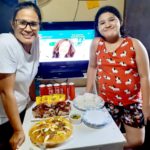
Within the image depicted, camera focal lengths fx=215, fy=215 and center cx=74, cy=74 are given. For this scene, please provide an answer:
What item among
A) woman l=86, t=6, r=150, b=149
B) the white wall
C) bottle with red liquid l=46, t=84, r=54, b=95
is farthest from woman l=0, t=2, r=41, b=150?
the white wall

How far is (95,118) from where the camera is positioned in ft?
4.10

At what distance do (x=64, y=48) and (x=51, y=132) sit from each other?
2.72ft

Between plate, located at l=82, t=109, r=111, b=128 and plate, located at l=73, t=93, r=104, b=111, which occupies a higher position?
plate, located at l=73, t=93, r=104, b=111

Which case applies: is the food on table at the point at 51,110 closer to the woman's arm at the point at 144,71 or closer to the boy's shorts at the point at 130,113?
the boy's shorts at the point at 130,113

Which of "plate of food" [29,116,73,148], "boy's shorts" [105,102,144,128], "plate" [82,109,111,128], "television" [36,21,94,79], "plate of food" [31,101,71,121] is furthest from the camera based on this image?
"television" [36,21,94,79]

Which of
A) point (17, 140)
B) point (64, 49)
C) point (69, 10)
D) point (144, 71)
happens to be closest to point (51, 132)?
point (17, 140)

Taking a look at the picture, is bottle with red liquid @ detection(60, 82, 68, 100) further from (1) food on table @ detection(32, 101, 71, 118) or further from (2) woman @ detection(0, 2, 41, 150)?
(2) woman @ detection(0, 2, 41, 150)

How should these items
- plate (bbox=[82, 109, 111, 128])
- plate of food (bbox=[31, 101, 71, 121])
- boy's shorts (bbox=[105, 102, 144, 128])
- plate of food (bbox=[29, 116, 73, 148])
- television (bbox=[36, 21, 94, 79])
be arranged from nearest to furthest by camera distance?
1. plate of food (bbox=[29, 116, 73, 148])
2. plate (bbox=[82, 109, 111, 128])
3. plate of food (bbox=[31, 101, 71, 121])
4. boy's shorts (bbox=[105, 102, 144, 128])
5. television (bbox=[36, 21, 94, 79])

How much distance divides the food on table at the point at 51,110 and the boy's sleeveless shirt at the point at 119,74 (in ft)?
1.01

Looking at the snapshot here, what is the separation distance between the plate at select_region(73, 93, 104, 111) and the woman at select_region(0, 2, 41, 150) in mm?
350

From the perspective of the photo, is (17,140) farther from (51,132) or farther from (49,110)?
(49,110)

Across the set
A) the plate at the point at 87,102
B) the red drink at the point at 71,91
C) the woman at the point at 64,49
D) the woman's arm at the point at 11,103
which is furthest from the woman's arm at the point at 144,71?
the woman's arm at the point at 11,103

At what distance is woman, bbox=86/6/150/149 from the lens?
1.36 metres

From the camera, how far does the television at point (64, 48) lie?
1716 mm
